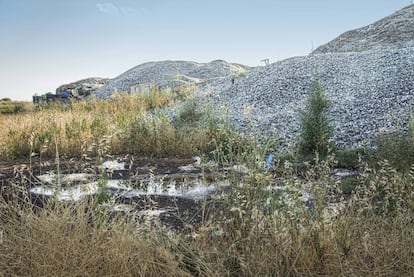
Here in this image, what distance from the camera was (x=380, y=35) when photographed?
52.4 ft

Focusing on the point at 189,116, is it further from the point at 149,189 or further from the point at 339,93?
the point at 149,189

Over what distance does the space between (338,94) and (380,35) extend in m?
8.70

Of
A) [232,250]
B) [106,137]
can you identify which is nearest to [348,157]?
[106,137]

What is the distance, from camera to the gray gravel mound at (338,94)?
267 inches

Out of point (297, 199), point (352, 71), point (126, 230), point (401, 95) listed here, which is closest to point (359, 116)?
point (401, 95)

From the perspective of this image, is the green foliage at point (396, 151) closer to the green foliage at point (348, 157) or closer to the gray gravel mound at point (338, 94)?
the green foliage at point (348, 157)

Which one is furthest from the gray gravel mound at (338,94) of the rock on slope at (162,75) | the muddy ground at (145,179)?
the rock on slope at (162,75)

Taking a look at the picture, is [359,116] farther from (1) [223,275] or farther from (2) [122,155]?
(1) [223,275]

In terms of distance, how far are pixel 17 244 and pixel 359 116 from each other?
6.09 meters

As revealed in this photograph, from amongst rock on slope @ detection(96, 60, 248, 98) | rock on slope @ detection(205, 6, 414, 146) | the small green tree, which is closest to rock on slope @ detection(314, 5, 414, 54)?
rock on slope @ detection(205, 6, 414, 146)

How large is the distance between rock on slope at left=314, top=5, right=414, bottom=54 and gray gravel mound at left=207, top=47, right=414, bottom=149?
384cm

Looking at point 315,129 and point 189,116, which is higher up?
point 189,116

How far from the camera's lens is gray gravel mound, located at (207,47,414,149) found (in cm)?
677

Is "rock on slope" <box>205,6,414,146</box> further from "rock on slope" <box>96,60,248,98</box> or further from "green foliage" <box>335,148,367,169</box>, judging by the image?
"rock on slope" <box>96,60,248,98</box>
